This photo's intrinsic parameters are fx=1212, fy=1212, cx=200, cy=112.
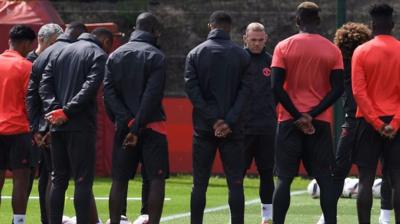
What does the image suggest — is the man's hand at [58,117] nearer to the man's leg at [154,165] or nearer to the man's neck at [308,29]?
the man's leg at [154,165]

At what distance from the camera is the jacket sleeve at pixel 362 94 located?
38.1 feet

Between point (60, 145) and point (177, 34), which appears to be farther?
point (177, 34)

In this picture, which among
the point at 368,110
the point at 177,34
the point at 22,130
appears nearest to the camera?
the point at 368,110

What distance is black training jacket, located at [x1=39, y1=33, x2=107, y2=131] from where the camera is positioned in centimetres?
1176

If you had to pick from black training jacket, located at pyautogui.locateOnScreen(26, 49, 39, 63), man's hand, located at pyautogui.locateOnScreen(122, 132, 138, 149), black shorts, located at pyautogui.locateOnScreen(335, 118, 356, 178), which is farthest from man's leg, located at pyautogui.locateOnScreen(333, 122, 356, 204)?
black training jacket, located at pyautogui.locateOnScreen(26, 49, 39, 63)

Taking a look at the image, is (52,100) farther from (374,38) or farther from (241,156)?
(374,38)

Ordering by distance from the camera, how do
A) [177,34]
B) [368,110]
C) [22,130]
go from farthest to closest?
1. [177,34]
2. [22,130]
3. [368,110]

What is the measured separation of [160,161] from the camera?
11.8 m

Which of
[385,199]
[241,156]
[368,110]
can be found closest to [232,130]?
[241,156]

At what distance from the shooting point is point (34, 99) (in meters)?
12.4

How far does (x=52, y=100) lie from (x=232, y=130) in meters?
1.81

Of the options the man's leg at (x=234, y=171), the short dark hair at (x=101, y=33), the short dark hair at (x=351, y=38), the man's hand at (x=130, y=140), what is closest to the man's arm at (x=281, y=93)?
the man's leg at (x=234, y=171)

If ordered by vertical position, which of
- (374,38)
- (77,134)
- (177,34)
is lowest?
(177,34)

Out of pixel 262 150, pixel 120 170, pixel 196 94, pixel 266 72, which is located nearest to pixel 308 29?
pixel 196 94
